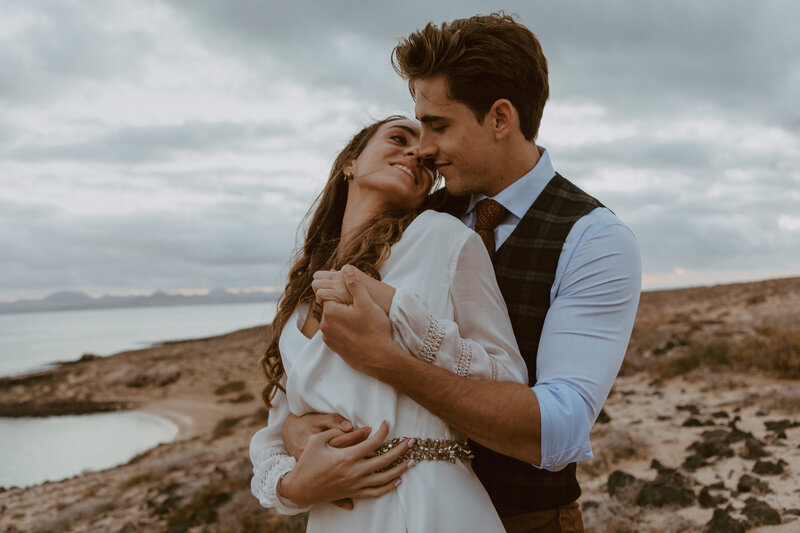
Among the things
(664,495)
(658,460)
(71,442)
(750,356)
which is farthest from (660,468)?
(71,442)

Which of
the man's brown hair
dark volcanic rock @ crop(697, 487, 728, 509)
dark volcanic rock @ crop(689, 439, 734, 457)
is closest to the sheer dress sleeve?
the man's brown hair

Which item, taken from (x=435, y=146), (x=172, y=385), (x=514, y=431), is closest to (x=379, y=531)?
(x=514, y=431)

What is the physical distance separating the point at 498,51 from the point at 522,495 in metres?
1.69

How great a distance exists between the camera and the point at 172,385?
30.5 meters

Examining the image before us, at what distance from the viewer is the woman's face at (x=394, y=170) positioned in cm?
251

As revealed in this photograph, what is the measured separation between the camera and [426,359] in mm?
1863

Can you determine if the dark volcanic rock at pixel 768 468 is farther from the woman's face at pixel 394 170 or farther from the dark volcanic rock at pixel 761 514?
the woman's face at pixel 394 170

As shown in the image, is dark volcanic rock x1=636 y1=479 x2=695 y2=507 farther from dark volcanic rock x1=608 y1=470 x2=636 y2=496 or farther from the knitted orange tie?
the knitted orange tie

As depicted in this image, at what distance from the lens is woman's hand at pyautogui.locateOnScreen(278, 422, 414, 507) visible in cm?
182

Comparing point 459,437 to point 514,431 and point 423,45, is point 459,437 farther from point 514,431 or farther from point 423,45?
point 423,45

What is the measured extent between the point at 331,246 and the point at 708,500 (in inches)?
227

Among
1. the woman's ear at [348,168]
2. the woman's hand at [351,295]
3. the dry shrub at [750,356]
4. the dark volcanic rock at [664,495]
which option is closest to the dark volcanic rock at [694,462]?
the dark volcanic rock at [664,495]

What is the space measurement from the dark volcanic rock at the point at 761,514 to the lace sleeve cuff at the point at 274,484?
17.6ft

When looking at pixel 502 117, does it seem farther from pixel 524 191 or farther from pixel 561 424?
pixel 561 424
